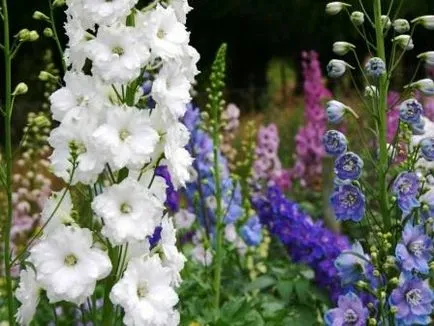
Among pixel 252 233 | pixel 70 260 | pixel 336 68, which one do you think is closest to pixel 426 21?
pixel 336 68

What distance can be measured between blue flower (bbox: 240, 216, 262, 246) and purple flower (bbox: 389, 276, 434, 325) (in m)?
2.02

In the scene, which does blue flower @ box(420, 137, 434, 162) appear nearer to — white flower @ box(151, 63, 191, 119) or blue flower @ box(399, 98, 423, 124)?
blue flower @ box(399, 98, 423, 124)

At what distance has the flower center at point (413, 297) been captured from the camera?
325 cm

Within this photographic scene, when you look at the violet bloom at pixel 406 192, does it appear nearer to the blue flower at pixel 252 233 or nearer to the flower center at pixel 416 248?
the flower center at pixel 416 248

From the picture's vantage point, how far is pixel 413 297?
3.26m

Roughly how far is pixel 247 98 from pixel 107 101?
42.4ft

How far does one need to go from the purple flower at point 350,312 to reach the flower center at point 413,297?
0.13 meters

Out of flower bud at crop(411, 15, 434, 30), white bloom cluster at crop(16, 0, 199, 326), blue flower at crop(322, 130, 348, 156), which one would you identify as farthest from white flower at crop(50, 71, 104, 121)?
flower bud at crop(411, 15, 434, 30)

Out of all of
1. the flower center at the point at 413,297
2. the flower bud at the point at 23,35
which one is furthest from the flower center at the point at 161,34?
the flower center at the point at 413,297

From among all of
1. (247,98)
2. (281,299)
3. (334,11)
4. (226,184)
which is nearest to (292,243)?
(281,299)

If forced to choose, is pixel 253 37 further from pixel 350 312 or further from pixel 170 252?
pixel 170 252

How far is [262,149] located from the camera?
7.32 meters

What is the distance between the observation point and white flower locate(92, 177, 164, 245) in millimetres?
2701

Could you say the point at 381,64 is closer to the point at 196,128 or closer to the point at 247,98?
the point at 196,128
